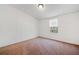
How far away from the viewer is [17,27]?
2.17 meters

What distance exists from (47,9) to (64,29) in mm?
653

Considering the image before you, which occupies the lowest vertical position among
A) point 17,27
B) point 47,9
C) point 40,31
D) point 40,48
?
point 40,48

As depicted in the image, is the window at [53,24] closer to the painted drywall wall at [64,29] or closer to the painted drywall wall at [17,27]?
Answer: the painted drywall wall at [64,29]

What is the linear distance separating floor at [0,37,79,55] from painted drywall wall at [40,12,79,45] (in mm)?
123

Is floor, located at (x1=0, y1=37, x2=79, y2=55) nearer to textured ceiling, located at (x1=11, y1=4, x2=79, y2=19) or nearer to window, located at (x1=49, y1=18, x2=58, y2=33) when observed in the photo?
window, located at (x1=49, y1=18, x2=58, y2=33)

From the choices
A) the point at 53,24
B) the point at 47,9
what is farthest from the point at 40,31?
the point at 47,9

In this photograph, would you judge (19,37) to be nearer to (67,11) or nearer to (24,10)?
(24,10)

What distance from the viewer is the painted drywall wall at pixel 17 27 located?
200 cm

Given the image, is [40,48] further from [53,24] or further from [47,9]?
[47,9]

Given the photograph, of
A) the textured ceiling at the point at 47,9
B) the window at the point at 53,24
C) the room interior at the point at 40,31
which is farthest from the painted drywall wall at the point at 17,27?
the window at the point at 53,24

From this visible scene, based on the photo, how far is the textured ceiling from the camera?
1778 millimetres

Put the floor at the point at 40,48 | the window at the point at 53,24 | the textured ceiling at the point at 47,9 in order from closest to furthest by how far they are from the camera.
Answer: the textured ceiling at the point at 47,9, the floor at the point at 40,48, the window at the point at 53,24

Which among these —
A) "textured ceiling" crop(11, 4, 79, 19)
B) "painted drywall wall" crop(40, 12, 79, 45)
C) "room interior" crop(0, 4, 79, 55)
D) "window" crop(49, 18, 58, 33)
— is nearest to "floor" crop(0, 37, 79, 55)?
"room interior" crop(0, 4, 79, 55)

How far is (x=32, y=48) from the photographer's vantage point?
2.03 m
